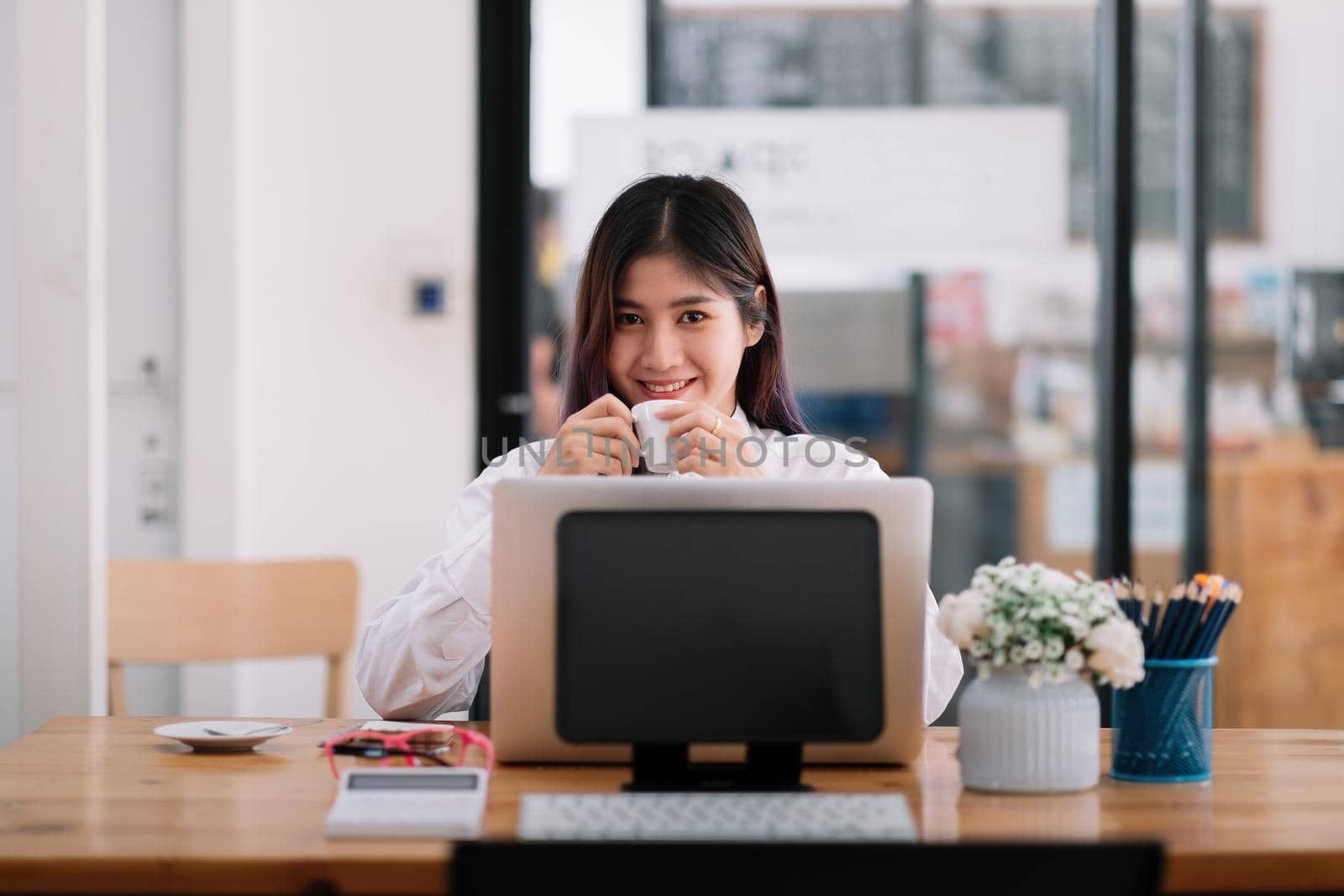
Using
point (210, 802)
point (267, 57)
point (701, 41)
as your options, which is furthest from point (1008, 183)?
point (210, 802)

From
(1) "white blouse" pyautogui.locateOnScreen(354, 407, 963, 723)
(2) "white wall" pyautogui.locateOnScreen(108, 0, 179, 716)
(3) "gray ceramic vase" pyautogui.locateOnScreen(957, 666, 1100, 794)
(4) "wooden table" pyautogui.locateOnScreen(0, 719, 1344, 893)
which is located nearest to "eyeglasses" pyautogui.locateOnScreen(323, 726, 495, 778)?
(4) "wooden table" pyautogui.locateOnScreen(0, 719, 1344, 893)

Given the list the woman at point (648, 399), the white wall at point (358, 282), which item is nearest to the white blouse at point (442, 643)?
the woman at point (648, 399)

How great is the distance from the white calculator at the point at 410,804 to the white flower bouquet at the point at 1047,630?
0.50 meters

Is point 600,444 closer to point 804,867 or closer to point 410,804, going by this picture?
point 410,804

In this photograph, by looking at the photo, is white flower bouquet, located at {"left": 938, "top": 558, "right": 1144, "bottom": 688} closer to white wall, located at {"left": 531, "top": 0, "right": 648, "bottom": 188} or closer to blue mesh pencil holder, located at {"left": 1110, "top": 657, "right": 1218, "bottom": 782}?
blue mesh pencil holder, located at {"left": 1110, "top": 657, "right": 1218, "bottom": 782}

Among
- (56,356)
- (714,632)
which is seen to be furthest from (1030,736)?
(56,356)

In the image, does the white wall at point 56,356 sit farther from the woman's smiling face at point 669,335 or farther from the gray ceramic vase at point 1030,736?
the gray ceramic vase at point 1030,736

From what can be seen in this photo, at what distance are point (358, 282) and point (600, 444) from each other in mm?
2082

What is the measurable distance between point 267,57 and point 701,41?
1178 mm

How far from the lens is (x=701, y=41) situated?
3.94m

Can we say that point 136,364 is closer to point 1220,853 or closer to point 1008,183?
point 1008,183

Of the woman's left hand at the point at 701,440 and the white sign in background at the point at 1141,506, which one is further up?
the woman's left hand at the point at 701,440

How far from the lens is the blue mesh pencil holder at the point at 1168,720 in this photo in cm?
146

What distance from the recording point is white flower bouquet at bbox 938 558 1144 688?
4.54 ft
